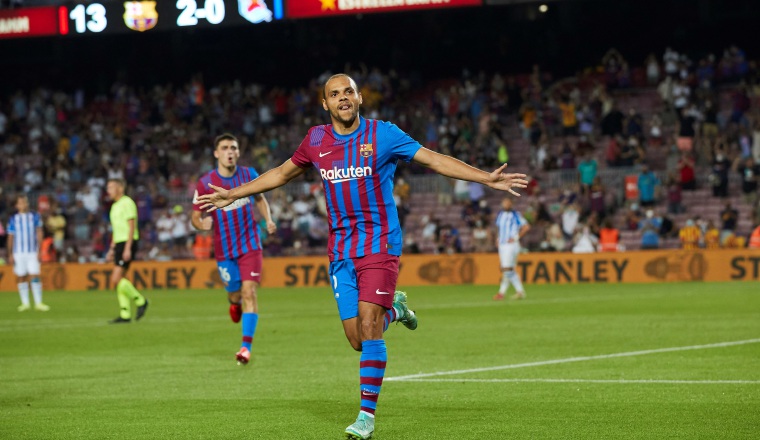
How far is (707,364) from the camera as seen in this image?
40.9 ft

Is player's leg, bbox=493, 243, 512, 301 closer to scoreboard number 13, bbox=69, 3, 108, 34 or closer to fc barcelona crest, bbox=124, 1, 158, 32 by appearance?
fc barcelona crest, bbox=124, 1, 158, 32

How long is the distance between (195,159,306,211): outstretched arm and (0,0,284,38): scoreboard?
22817mm

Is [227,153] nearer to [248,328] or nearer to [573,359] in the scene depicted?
[248,328]

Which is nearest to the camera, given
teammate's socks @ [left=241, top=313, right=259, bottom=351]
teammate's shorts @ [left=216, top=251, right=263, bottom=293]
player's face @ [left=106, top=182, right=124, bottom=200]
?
teammate's socks @ [left=241, top=313, right=259, bottom=351]

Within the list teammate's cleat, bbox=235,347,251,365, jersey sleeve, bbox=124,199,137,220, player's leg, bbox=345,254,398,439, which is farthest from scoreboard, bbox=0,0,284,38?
player's leg, bbox=345,254,398,439

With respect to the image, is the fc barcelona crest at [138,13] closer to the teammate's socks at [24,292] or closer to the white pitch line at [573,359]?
the teammate's socks at [24,292]

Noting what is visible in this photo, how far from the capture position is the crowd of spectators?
34.0m

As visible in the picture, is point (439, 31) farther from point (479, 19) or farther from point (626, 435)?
point (626, 435)

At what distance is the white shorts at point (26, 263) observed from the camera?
987 inches

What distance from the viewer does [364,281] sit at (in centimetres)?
846

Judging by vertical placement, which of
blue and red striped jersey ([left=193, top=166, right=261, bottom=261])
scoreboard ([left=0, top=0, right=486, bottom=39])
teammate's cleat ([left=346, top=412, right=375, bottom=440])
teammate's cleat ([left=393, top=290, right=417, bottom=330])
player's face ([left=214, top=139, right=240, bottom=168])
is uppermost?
scoreboard ([left=0, top=0, right=486, bottom=39])

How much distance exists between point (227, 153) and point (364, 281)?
5.95 m

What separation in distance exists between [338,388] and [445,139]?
27.3 m

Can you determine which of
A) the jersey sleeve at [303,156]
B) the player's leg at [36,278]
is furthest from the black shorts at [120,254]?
the jersey sleeve at [303,156]
